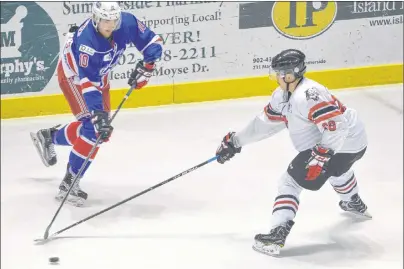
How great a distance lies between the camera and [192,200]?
→ 561 centimetres

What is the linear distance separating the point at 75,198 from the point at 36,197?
0.87ft

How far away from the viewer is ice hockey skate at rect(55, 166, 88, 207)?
5.49m

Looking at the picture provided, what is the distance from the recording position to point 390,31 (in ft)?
23.8

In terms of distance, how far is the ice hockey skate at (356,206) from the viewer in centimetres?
525

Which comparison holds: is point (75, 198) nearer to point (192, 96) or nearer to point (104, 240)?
point (104, 240)

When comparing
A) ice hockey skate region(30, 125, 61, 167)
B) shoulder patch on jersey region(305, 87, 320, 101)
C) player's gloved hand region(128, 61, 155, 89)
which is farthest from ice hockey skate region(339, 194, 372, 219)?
ice hockey skate region(30, 125, 61, 167)

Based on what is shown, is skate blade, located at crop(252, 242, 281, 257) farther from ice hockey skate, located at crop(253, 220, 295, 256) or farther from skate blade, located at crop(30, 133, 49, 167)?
skate blade, located at crop(30, 133, 49, 167)

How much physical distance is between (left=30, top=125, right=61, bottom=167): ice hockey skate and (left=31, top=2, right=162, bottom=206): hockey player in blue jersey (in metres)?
0.14

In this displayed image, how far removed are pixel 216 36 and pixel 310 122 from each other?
239 cm

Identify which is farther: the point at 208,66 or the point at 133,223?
the point at 208,66

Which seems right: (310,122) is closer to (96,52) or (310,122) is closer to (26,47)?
(96,52)

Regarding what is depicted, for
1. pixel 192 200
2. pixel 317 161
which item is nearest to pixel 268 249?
pixel 317 161

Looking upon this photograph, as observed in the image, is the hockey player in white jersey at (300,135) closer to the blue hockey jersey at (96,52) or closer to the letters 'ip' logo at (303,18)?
the blue hockey jersey at (96,52)

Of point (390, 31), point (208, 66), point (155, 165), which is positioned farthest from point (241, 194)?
point (390, 31)
